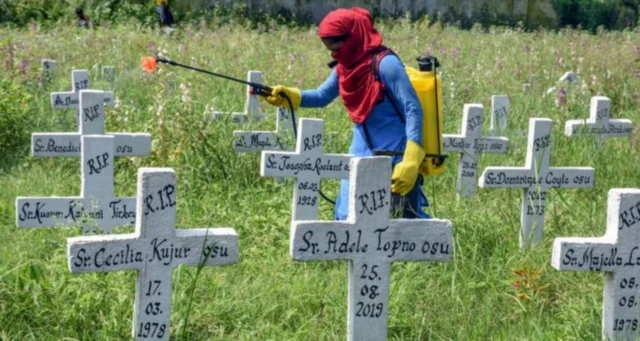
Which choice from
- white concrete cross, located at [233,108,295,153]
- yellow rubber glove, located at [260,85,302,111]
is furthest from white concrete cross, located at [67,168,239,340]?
white concrete cross, located at [233,108,295,153]

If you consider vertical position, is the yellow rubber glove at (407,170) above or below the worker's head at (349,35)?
below

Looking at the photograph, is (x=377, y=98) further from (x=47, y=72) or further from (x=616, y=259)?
(x=47, y=72)

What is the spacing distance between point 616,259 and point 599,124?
14.0 ft

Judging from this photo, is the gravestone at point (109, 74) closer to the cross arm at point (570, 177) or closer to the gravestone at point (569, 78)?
the gravestone at point (569, 78)

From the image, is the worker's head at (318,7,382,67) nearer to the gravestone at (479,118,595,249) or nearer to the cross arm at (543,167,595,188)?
the gravestone at (479,118,595,249)

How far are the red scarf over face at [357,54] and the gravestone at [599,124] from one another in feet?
9.61

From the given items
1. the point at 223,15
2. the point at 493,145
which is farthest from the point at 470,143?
the point at 223,15

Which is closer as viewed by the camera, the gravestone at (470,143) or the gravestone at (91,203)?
the gravestone at (91,203)

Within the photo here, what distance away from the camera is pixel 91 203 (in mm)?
5477

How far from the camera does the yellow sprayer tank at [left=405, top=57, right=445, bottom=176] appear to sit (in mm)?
5695

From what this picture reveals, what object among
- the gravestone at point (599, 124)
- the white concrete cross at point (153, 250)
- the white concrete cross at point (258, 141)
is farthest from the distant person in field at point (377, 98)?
the gravestone at point (599, 124)

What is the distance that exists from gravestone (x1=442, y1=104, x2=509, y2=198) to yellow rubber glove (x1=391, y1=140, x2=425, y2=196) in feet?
6.84

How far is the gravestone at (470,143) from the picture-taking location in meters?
7.51

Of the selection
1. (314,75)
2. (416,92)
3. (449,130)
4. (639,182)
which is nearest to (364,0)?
(314,75)
